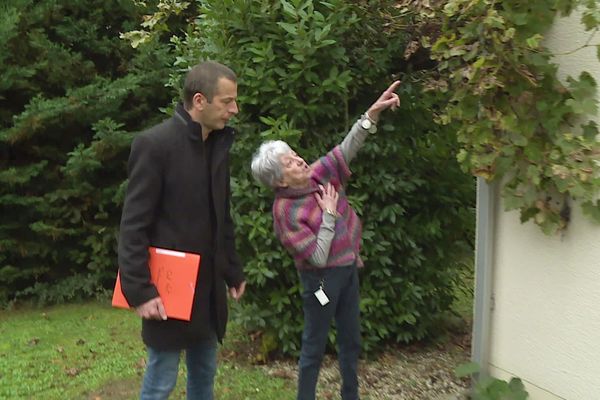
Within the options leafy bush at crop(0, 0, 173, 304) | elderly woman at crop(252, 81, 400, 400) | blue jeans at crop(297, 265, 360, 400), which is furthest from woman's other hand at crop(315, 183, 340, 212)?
leafy bush at crop(0, 0, 173, 304)

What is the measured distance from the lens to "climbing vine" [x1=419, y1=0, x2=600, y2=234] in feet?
8.52

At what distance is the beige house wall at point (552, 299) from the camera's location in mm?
2732

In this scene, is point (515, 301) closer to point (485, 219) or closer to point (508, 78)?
point (485, 219)

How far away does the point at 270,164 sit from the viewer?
334 cm

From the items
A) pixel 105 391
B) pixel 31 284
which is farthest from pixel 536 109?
pixel 31 284

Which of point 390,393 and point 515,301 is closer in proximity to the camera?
point 515,301

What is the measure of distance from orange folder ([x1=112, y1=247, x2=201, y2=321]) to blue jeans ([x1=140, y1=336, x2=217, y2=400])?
25cm

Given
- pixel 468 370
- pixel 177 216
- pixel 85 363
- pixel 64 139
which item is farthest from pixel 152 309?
pixel 64 139

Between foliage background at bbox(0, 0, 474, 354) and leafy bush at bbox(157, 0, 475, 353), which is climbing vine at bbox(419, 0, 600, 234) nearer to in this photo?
foliage background at bbox(0, 0, 474, 354)

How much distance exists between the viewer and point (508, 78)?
2.77 m

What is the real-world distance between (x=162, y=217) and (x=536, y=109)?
1672 millimetres

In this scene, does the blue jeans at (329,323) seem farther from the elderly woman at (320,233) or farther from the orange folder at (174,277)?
the orange folder at (174,277)

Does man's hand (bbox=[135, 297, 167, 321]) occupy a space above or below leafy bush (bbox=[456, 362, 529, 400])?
above

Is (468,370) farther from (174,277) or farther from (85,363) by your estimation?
(85,363)
